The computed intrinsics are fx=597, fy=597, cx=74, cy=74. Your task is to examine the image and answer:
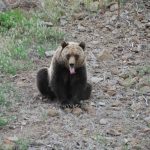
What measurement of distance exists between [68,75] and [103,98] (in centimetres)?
64

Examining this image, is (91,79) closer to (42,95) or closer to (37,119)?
(42,95)

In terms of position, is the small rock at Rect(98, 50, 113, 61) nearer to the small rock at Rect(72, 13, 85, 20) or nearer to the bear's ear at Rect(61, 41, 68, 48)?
the small rock at Rect(72, 13, 85, 20)

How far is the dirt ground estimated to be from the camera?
6617 mm

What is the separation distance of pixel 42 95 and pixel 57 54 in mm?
720

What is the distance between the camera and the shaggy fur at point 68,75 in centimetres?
742

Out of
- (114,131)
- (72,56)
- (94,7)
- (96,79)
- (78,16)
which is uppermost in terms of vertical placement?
(94,7)

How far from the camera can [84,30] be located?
10477 mm

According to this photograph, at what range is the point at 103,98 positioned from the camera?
311 inches

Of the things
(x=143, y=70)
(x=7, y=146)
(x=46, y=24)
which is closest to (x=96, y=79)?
(x=143, y=70)

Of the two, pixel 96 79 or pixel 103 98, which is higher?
pixel 96 79

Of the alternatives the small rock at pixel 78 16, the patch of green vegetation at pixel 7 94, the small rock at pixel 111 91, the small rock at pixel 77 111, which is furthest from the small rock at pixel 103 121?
the small rock at pixel 78 16

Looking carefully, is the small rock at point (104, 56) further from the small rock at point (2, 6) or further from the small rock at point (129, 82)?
the small rock at point (2, 6)

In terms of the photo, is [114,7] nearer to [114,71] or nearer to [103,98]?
[114,71]

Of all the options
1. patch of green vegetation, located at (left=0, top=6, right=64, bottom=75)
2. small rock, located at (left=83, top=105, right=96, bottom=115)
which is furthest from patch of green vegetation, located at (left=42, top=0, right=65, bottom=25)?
small rock, located at (left=83, top=105, right=96, bottom=115)
